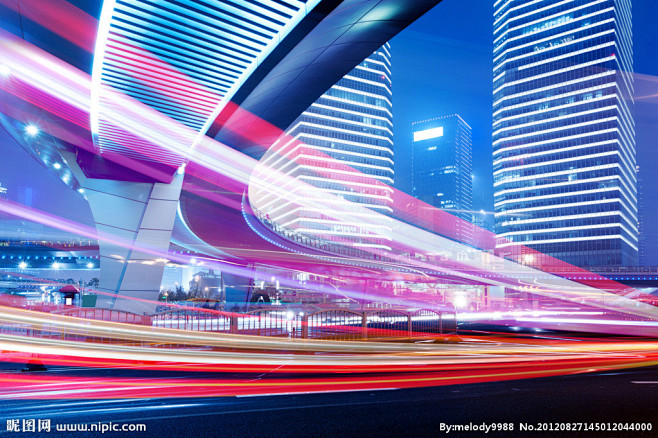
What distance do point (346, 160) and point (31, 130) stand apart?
135428 millimetres

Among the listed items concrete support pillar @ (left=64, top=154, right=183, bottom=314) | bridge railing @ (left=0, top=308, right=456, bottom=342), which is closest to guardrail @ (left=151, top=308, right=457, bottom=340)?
bridge railing @ (left=0, top=308, right=456, bottom=342)

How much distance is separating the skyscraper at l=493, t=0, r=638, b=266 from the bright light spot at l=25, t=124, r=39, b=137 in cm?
13635

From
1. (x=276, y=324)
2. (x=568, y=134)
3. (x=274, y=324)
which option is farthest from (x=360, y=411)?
(x=568, y=134)

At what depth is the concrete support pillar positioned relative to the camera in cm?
2577

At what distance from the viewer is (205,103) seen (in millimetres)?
13016

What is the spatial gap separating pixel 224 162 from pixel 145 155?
347 centimetres

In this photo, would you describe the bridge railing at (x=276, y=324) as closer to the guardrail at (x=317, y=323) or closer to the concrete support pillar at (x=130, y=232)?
the guardrail at (x=317, y=323)

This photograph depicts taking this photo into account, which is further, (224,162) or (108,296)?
(108,296)

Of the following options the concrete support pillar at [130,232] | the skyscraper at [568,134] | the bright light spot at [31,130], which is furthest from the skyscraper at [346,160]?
the bright light spot at [31,130]

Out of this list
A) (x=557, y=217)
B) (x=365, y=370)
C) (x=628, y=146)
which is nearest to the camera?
(x=365, y=370)

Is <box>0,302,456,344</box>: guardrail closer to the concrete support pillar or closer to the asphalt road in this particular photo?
the concrete support pillar

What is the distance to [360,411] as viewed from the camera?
7457 millimetres

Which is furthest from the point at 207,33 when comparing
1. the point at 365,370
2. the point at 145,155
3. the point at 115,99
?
the point at 145,155

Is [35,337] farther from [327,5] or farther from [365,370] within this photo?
[327,5]
